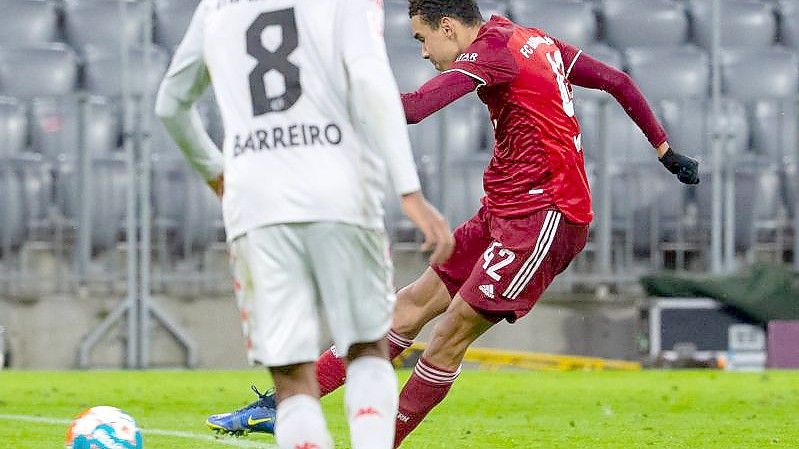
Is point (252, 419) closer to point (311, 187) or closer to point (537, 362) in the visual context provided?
point (311, 187)

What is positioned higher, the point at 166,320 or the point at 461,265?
the point at 461,265

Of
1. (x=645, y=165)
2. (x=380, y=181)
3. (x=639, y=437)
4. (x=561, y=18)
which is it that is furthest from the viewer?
(x=561, y=18)

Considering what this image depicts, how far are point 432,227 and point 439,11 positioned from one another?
226 cm

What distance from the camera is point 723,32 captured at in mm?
16438

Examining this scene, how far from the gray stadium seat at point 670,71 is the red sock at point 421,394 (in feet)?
33.8

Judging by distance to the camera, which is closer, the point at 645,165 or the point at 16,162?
the point at 16,162

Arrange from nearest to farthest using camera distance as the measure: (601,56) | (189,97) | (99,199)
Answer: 1. (189,97)
2. (99,199)
3. (601,56)

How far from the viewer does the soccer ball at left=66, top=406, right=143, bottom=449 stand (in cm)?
557

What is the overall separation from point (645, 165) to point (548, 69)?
870 centimetres

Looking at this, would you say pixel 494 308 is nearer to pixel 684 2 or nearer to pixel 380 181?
pixel 380 181

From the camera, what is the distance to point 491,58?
5805 mm

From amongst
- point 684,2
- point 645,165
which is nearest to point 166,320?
point 645,165

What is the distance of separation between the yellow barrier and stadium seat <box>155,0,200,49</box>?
12.6ft

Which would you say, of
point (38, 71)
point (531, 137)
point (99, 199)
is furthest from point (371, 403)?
point (38, 71)
